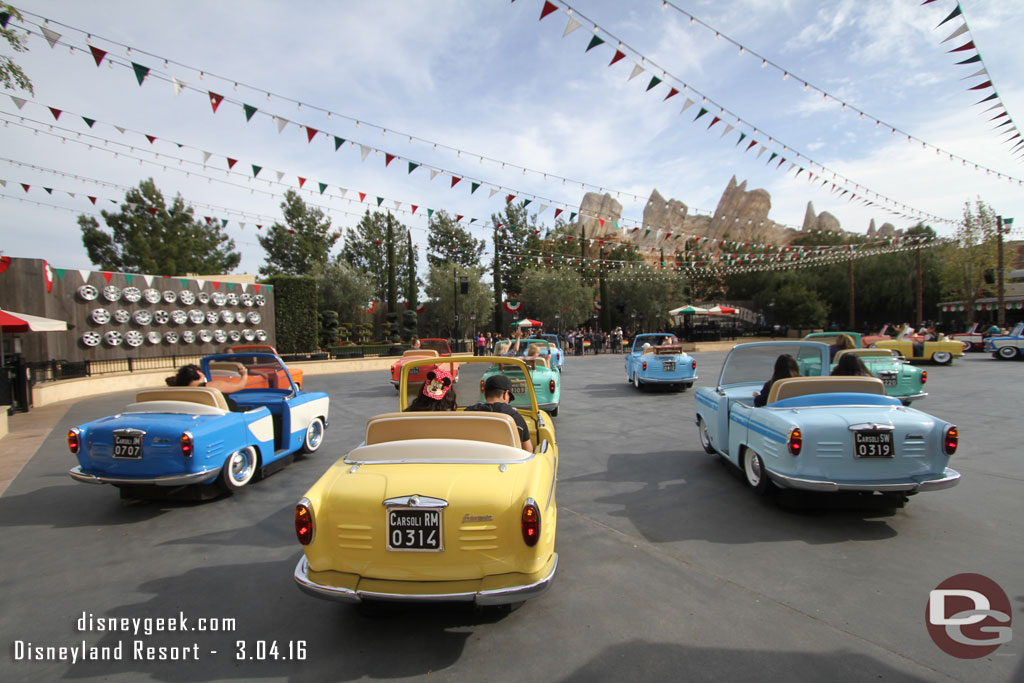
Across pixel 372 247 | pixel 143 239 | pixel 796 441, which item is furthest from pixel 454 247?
pixel 796 441

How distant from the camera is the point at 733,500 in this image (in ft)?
17.3

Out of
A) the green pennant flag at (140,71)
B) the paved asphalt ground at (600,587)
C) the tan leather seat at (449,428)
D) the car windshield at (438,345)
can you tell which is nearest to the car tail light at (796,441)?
the paved asphalt ground at (600,587)

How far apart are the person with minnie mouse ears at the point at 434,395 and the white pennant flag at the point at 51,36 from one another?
889 centimetres

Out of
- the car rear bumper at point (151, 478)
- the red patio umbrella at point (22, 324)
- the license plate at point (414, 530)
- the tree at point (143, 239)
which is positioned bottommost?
the car rear bumper at point (151, 478)

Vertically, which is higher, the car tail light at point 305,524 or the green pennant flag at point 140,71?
the green pennant flag at point 140,71

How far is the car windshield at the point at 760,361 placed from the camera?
6.59 metres

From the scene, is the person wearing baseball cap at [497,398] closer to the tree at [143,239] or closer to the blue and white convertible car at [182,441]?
the blue and white convertible car at [182,441]

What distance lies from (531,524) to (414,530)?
634mm

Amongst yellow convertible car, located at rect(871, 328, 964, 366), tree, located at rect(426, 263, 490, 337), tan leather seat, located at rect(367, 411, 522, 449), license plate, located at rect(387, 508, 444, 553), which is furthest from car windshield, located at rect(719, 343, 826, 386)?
tree, located at rect(426, 263, 490, 337)

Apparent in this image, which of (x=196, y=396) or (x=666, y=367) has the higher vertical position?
(x=196, y=396)

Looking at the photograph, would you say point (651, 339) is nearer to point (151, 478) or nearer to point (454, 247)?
point (151, 478)

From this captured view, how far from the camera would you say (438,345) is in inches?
737

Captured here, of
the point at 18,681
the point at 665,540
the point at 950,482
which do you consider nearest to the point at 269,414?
the point at 18,681

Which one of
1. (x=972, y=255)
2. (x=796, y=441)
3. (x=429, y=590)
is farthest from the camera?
(x=972, y=255)
